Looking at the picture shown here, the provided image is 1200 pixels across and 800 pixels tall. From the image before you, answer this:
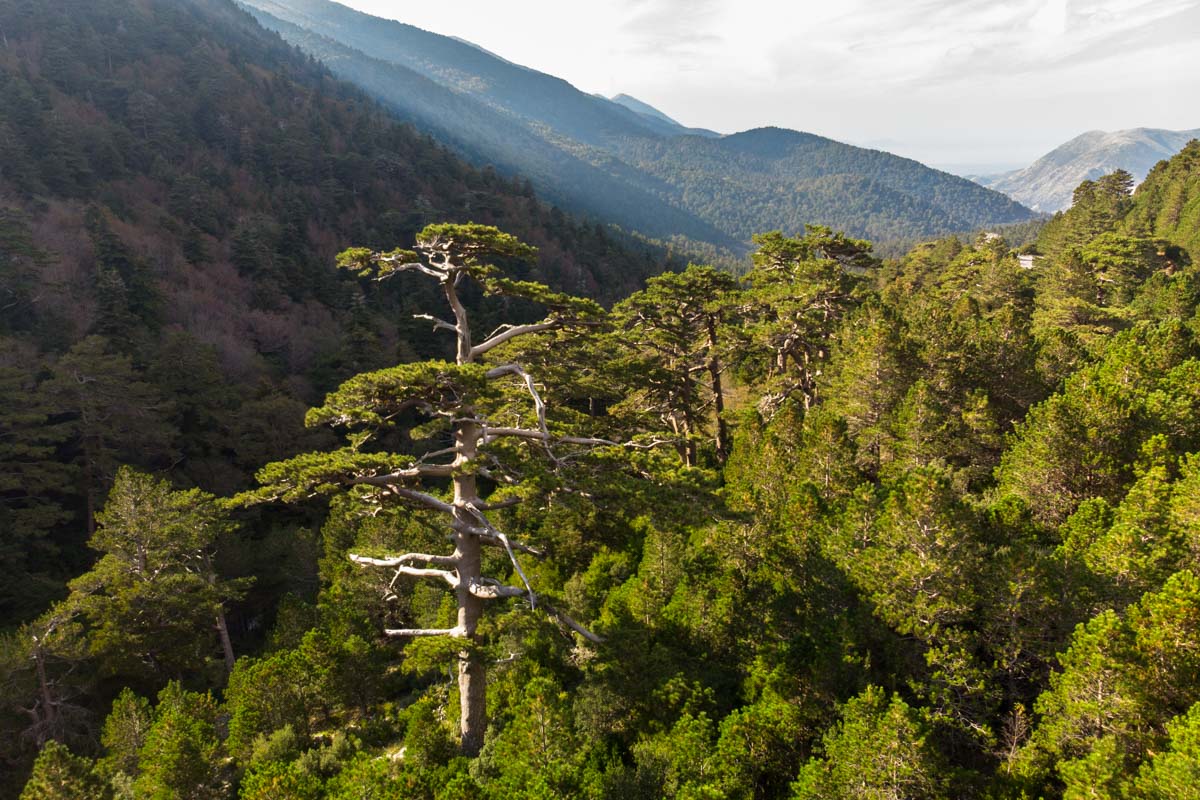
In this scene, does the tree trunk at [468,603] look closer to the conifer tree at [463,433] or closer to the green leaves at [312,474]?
the conifer tree at [463,433]

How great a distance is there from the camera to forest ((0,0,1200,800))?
904cm

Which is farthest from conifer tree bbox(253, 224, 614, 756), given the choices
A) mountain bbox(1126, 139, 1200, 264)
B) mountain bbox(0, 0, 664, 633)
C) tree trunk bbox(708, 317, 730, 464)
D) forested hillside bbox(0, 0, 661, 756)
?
mountain bbox(1126, 139, 1200, 264)

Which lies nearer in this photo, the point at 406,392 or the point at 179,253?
the point at 406,392

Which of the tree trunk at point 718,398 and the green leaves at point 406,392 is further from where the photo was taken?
the tree trunk at point 718,398

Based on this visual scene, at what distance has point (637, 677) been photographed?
435 inches

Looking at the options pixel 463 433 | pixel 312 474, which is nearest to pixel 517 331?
pixel 463 433

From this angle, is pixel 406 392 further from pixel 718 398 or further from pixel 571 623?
pixel 718 398

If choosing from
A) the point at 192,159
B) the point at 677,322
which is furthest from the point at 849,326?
the point at 192,159

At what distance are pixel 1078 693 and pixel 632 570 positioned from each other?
35.9 feet

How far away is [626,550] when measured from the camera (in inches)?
733

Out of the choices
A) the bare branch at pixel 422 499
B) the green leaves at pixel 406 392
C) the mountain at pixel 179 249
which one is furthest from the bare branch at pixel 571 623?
the mountain at pixel 179 249

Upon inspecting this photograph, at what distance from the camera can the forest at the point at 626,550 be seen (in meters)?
9.04

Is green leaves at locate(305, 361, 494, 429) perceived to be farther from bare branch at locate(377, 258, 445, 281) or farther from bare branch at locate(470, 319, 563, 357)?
bare branch at locate(377, 258, 445, 281)

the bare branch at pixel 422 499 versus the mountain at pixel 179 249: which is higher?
the bare branch at pixel 422 499
